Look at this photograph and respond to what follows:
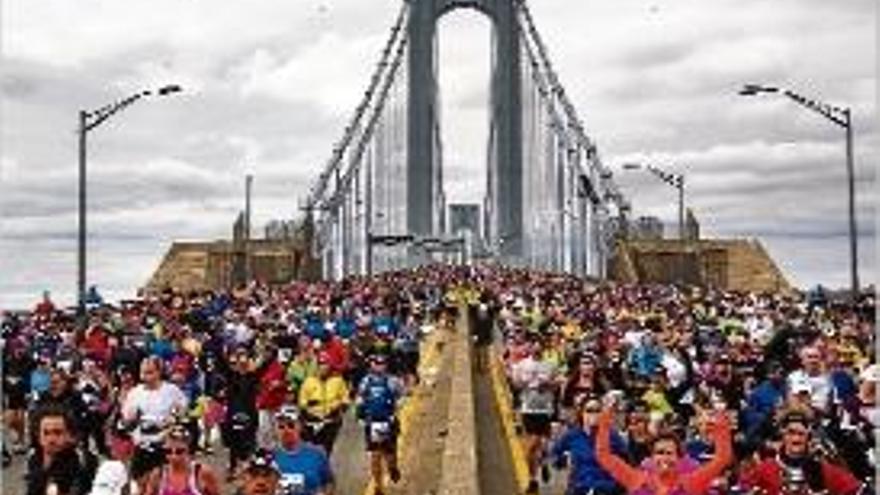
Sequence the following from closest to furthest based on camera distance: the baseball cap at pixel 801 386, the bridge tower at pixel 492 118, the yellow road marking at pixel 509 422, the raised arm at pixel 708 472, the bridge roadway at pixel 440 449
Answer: the raised arm at pixel 708 472, the baseball cap at pixel 801 386, the bridge roadway at pixel 440 449, the yellow road marking at pixel 509 422, the bridge tower at pixel 492 118

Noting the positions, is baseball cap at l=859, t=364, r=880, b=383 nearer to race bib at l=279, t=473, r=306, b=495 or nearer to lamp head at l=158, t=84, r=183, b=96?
race bib at l=279, t=473, r=306, b=495

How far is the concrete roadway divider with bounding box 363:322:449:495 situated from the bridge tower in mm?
81786

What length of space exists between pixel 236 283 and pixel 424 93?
5589 cm

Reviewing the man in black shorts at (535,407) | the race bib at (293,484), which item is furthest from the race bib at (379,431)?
the race bib at (293,484)

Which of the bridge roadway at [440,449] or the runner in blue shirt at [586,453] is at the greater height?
the runner in blue shirt at [586,453]

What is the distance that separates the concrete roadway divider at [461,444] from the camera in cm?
1677

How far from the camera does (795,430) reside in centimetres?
1055

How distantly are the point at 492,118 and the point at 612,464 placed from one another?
12300 centimetres

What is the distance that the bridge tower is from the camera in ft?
405

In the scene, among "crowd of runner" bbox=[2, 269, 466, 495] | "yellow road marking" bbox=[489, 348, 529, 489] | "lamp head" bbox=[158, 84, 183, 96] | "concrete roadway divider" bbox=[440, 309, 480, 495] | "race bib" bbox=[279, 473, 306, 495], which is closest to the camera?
"crowd of runner" bbox=[2, 269, 466, 495]

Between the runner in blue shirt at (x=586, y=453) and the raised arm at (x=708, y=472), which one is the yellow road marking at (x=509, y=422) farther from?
the raised arm at (x=708, y=472)

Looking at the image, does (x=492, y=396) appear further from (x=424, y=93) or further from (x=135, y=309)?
(x=424, y=93)

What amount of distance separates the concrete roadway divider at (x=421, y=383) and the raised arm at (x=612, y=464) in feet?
19.4

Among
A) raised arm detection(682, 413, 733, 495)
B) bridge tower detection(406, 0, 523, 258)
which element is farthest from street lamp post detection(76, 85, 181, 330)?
bridge tower detection(406, 0, 523, 258)
